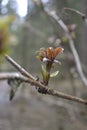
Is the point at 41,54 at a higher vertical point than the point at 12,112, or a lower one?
higher

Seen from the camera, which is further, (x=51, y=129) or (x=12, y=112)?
(x=12, y=112)

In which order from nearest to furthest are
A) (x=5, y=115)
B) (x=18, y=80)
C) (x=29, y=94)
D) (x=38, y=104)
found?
(x=18, y=80), (x=5, y=115), (x=38, y=104), (x=29, y=94)

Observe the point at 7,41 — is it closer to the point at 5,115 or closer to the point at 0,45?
the point at 0,45

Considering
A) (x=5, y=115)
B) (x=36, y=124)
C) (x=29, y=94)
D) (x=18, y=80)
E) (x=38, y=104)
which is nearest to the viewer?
(x=18, y=80)

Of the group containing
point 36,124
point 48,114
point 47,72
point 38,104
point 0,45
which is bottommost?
point 38,104

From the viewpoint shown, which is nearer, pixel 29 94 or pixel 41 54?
pixel 41 54

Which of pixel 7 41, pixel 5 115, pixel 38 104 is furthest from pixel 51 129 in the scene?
pixel 7 41

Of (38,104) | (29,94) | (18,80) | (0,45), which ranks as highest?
(0,45)

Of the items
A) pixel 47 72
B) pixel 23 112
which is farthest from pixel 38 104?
pixel 47 72

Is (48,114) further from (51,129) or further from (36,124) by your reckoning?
(51,129)
